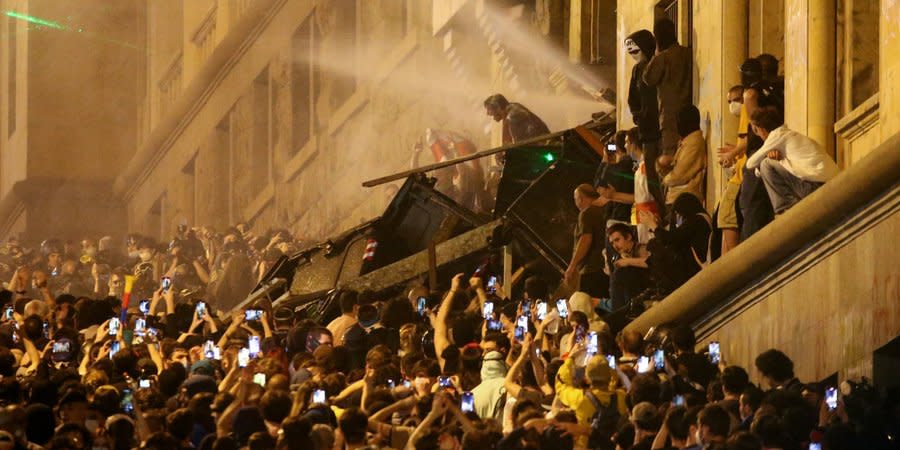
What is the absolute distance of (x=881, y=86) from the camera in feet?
63.6

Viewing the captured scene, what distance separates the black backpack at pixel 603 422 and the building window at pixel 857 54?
523 centimetres

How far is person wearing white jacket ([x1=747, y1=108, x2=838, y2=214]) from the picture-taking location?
1878 cm

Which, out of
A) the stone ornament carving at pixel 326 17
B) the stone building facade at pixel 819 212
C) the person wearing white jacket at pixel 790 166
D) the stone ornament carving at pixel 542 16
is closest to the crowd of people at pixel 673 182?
the person wearing white jacket at pixel 790 166

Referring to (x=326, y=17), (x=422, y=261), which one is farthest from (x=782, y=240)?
(x=326, y=17)

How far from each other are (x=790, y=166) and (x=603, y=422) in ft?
11.7

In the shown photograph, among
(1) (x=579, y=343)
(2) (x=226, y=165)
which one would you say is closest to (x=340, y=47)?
(2) (x=226, y=165)

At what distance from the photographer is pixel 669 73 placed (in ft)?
78.1

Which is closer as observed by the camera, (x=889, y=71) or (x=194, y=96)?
(x=889, y=71)

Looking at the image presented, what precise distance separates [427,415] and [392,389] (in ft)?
4.84

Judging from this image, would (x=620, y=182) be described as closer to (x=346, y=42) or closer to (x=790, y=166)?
(x=790, y=166)

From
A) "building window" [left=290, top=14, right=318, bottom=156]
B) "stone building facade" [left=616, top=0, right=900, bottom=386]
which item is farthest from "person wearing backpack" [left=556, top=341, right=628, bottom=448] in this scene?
"building window" [left=290, top=14, right=318, bottom=156]

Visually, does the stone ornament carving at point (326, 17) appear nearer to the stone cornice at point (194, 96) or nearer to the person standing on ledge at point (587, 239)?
the stone cornice at point (194, 96)

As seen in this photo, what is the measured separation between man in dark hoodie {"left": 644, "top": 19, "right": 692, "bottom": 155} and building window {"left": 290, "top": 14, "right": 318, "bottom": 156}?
875 inches

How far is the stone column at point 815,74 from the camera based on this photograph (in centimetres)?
2100
